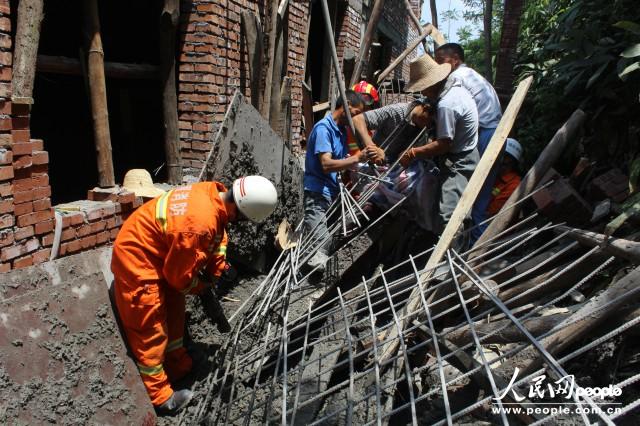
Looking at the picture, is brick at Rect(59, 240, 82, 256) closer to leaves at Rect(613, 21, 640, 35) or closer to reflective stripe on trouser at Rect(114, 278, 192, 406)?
reflective stripe on trouser at Rect(114, 278, 192, 406)

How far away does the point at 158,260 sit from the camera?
2.78m

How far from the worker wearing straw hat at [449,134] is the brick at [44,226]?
2609 mm

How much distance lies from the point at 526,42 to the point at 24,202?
7203 mm

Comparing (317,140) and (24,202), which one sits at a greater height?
(317,140)

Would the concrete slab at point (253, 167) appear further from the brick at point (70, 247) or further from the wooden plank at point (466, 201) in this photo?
the wooden plank at point (466, 201)

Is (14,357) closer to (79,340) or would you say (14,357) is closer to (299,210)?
(79,340)

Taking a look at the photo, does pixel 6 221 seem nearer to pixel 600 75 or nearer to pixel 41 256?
pixel 41 256

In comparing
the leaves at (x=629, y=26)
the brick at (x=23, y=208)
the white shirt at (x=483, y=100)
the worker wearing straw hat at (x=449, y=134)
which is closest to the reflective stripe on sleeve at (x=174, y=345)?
the brick at (x=23, y=208)

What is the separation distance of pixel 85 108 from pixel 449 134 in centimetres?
483

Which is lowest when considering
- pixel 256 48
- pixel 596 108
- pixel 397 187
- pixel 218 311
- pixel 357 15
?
pixel 218 311

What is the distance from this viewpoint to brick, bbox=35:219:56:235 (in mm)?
2806

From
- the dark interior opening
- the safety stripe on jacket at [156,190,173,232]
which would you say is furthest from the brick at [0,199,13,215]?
the dark interior opening

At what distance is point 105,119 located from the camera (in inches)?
138

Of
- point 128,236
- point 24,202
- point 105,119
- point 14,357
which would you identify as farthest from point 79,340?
point 105,119
